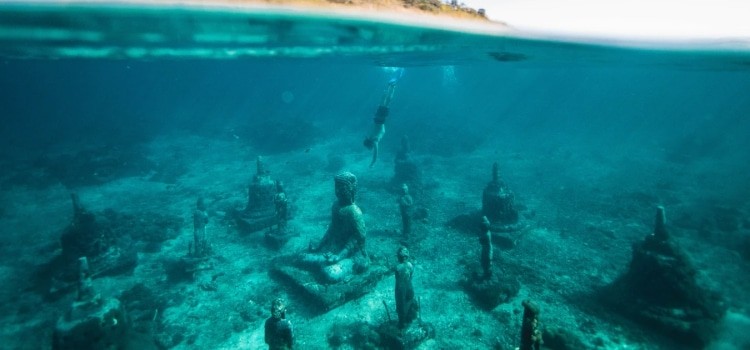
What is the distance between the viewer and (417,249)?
39.0ft

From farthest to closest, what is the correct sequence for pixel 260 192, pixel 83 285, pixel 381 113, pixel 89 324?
pixel 381 113
pixel 260 192
pixel 83 285
pixel 89 324

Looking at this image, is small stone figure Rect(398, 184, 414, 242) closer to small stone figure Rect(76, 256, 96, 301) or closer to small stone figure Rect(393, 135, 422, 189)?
small stone figure Rect(393, 135, 422, 189)

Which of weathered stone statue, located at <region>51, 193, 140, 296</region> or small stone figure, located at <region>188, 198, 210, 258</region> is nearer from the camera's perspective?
weathered stone statue, located at <region>51, 193, 140, 296</region>

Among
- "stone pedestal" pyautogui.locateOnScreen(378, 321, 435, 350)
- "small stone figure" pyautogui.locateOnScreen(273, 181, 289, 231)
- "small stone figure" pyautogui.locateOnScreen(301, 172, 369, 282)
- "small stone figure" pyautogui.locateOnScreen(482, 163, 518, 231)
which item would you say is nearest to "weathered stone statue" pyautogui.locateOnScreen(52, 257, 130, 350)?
"small stone figure" pyautogui.locateOnScreen(301, 172, 369, 282)

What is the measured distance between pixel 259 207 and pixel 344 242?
531 centimetres

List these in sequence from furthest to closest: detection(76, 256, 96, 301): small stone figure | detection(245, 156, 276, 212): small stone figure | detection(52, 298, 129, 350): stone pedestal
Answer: detection(245, 156, 276, 212): small stone figure
detection(76, 256, 96, 301): small stone figure
detection(52, 298, 129, 350): stone pedestal

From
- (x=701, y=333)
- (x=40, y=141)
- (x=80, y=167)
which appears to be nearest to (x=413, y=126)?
(x=80, y=167)

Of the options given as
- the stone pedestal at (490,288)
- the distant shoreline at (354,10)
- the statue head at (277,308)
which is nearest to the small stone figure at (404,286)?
the stone pedestal at (490,288)

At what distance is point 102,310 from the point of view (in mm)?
6539

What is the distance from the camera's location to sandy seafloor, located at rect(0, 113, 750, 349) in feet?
26.9

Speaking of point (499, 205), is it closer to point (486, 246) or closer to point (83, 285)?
point (486, 246)

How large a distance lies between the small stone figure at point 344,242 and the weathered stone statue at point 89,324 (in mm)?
4216

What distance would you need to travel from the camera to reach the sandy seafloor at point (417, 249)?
8.20 metres

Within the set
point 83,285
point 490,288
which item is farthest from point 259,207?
point 490,288
